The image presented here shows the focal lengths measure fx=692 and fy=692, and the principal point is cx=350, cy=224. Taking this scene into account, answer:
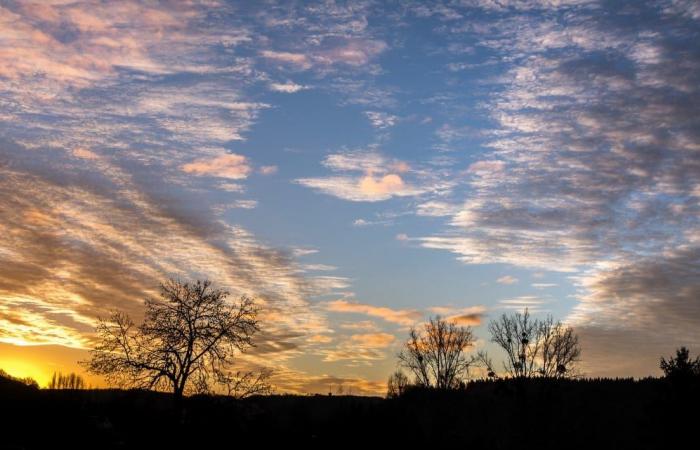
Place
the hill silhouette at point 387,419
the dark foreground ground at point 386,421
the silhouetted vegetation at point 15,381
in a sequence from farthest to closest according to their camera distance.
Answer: the silhouetted vegetation at point 15,381
the hill silhouette at point 387,419
the dark foreground ground at point 386,421

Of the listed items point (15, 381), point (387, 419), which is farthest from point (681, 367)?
point (15, 381)

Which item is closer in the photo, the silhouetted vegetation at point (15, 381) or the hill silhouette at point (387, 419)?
the hill silhouette at point (387, 419)

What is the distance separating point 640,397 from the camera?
59.4 metres

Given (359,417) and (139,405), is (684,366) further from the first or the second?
(139,405)

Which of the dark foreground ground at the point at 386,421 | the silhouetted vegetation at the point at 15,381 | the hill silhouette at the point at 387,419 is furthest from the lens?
the silhouetted vegetation at the point at 15,381

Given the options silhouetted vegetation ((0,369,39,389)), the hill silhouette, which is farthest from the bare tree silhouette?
silhouetted vegetation ((0,369,39,389))

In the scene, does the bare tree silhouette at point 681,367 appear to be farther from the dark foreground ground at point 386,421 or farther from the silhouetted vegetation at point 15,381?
the silhouetted vegetation at point 15,381

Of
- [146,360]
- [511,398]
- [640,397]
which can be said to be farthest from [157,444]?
[640,397]

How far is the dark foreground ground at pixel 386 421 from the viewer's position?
36.1 m

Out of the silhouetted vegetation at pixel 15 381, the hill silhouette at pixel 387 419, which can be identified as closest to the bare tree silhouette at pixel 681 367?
the hill silhouette at pixel 387 419

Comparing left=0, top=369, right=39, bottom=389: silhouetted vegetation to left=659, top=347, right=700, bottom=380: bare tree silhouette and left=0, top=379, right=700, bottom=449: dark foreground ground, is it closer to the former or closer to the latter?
left=0, top=379, right=700, bottom=449: dark foreground ground

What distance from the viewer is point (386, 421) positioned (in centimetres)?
4053

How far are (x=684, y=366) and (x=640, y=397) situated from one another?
21.1m

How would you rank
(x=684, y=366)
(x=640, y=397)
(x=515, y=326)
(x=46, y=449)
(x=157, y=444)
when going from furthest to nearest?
(x=515, y=326) < (x=640, y=397) < (x=684, y=366) < (x=157, y=444) < (x=46, y=449)
